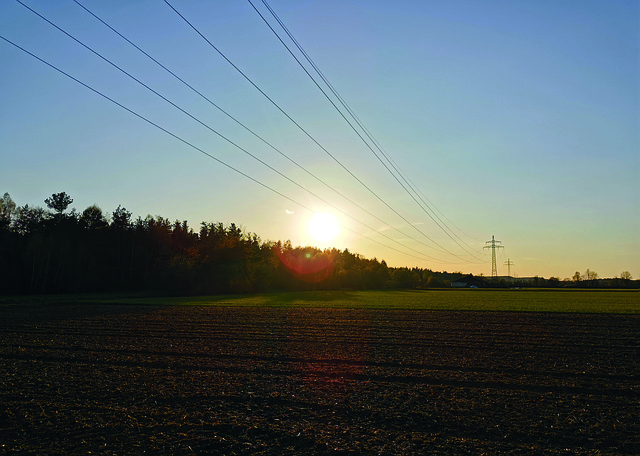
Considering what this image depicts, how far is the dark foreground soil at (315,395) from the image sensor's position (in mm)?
7820

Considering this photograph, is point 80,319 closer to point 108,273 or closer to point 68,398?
Answer: point 68,398

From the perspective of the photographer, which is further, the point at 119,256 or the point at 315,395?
the point at 119,256

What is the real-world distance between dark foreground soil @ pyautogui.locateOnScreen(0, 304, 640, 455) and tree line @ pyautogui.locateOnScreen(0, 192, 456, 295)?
58624 millimetres

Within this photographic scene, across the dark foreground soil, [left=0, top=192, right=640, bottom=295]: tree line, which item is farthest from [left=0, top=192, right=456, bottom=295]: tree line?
the dark foreground soil

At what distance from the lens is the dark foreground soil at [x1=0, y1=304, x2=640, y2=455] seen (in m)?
7.82

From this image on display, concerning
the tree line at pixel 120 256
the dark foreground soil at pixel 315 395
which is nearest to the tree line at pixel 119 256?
the tree line at pixel 120 256

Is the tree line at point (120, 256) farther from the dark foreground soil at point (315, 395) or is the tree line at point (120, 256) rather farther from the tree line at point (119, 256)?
the dark foreground soil at point (315, 395)

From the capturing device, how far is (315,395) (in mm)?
10859

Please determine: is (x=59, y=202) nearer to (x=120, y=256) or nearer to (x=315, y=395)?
(x=120, y=256)

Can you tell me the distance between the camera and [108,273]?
276 ft

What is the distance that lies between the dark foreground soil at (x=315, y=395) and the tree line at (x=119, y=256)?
58624mm

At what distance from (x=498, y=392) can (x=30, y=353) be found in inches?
608

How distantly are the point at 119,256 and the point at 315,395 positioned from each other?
8584cm

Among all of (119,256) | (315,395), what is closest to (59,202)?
(119,256)
